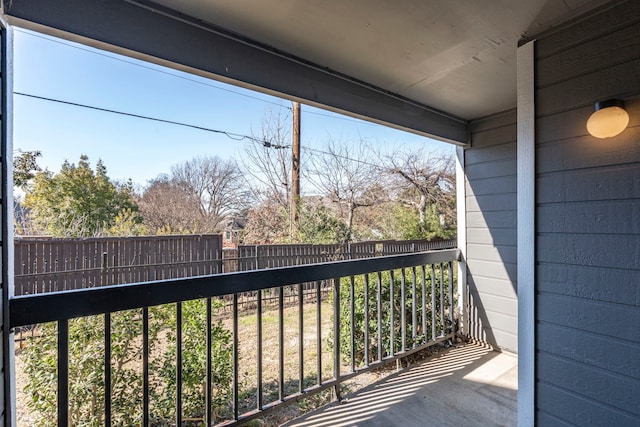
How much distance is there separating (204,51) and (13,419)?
1770mm

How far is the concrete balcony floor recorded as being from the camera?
182 cm

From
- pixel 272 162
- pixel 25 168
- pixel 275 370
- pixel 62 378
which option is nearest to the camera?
pixel 62 378

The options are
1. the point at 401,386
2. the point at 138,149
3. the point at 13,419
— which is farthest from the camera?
the point at 138,149

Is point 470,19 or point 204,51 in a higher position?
point 470,19

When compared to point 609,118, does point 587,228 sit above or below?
below

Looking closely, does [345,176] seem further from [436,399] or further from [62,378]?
[62,378]

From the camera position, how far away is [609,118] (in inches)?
48.2

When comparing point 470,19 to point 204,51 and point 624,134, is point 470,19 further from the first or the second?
point 204,51

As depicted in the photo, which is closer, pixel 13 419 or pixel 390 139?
pixel 13 419

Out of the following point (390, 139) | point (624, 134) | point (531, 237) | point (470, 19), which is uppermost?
point (390, 139)

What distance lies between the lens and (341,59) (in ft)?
6.16

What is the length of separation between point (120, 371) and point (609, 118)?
292 cm

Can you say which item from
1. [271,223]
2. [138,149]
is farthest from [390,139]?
[138,149]

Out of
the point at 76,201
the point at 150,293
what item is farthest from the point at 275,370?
the point at 76,201
